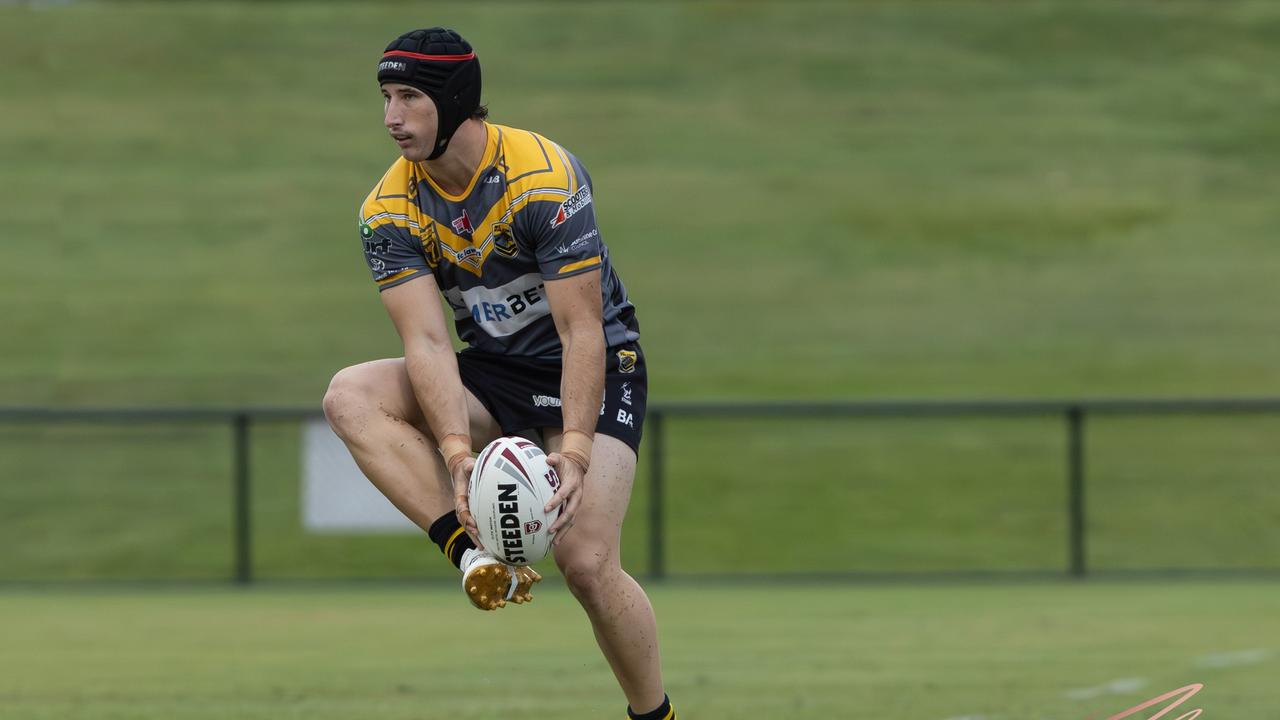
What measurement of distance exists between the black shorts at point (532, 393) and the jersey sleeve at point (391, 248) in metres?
0.41

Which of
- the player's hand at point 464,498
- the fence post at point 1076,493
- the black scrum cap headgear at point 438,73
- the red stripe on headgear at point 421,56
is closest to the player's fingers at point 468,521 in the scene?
the player's hand at point 464,498

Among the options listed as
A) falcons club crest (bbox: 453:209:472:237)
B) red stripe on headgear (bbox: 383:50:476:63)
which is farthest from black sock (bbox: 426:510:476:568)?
red stripe on headgear (bbox: 383:50:476:63)

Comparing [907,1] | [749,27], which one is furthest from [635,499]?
[907,1]

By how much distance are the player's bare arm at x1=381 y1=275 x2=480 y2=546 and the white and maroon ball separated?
0.13m

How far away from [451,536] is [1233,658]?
5114mm

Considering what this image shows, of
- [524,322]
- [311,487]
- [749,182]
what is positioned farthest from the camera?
[749,182]

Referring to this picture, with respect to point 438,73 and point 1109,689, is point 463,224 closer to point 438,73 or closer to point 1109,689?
point 438,73

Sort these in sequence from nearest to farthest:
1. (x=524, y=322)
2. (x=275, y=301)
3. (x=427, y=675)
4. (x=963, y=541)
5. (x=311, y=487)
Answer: (x=524, y=322) < (x=427, y=675) < (x=311, y=487) < (x=963, y=541) < (x=275, y=301)

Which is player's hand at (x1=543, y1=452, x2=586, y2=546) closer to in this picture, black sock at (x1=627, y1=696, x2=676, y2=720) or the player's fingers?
the player's fingers

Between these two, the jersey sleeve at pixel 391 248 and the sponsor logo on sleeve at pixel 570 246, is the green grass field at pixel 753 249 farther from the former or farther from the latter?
the sponsor logo on sleeve at pixel 570 246

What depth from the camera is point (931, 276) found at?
26922 mm

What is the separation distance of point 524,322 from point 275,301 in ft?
63.7

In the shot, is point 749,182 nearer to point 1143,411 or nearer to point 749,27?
point 749,27

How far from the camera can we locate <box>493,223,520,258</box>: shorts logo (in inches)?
256
